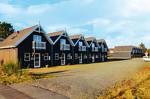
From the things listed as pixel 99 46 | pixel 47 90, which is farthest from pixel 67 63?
pixel 47 90

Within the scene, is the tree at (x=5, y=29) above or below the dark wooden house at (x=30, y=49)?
above

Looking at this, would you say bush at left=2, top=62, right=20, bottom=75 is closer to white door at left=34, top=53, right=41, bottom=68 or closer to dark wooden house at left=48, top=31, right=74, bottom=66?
white door at left=34, top=53, right=41, bottom=68

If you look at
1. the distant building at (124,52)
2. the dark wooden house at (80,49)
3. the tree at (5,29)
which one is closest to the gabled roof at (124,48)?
the distant building at (124,52)

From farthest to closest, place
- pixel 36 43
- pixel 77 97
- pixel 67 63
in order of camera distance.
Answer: pixel 67 63 → pixel 36 43 → pixel 77 97

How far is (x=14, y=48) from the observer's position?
31.2 metres

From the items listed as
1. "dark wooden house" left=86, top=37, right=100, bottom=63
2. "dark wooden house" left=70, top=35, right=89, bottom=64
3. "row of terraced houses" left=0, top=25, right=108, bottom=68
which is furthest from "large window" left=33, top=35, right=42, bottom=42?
"dark wooden house" left=86, top=37, right=100, bottom=63

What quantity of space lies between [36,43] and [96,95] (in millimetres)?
24639

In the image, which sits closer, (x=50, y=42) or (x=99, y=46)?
(x=50, y=42)

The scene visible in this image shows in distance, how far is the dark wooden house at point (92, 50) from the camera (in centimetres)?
5097

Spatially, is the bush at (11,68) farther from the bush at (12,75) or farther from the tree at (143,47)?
the tree at (143,47)

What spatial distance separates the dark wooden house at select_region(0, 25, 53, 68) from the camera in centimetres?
3122

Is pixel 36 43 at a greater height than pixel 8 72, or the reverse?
pixel 36 43

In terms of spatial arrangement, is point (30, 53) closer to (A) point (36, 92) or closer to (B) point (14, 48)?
(B) point (14, 48)

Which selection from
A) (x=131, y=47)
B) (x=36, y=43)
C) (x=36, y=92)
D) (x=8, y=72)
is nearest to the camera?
(x=36, y=92)
